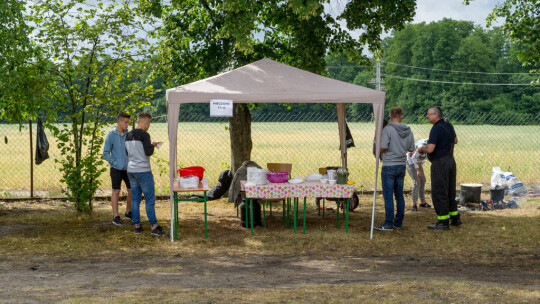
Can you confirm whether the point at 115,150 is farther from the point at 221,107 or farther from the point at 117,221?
the point at 221,107

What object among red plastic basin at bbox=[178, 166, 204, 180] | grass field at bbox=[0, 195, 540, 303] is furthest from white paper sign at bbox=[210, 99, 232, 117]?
grass field at bbox=[0, 195, 540, 303]

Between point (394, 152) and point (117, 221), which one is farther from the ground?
point (394, 152)

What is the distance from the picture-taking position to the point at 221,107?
24.6 feet

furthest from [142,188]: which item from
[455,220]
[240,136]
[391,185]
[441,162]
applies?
[455,220]

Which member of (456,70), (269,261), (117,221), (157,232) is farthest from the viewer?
(456,70)

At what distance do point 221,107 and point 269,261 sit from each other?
2.11 m

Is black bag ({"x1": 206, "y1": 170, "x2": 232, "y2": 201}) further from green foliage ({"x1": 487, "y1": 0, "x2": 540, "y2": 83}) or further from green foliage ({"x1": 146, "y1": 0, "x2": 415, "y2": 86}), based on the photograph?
green foliage ({"x1": 487, "y1": 0, "x2": 540, "y2": 83})

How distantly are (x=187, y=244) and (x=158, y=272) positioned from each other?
4.77ft

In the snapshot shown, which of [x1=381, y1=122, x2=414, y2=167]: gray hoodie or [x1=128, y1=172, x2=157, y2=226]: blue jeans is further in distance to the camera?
[x1=381, y1=122, x2=414, y2=167]: gray hoodie

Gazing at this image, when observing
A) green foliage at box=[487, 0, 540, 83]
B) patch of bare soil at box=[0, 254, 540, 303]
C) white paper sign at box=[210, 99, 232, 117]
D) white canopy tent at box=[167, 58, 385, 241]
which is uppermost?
green foliage at box=[487, 0, 540, 83]

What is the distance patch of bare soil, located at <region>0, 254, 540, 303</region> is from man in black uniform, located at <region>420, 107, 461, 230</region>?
1.73 metres

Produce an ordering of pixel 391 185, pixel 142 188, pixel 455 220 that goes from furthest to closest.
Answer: pixel 455 220 < pixel 391 185 < pixel 142 188

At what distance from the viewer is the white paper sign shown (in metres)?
7.41

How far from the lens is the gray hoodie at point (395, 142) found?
26.3 feet
